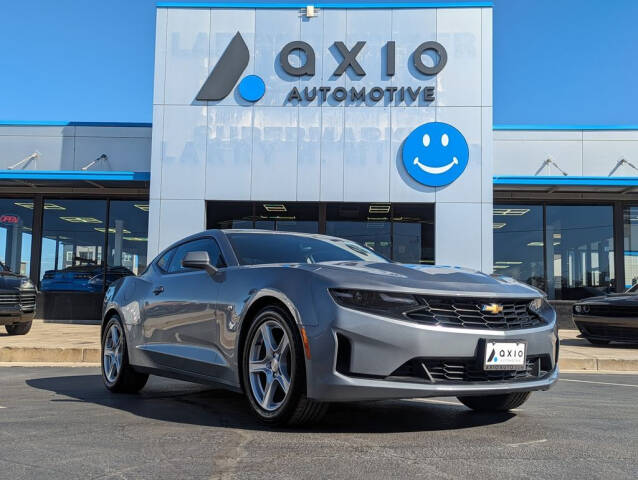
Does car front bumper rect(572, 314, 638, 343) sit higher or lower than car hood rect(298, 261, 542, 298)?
lower

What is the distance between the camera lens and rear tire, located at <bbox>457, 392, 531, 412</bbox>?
15.8ft

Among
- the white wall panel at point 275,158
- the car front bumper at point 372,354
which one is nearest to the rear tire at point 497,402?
the car front bumper at point 372,354

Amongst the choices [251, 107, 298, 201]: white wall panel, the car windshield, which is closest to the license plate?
the car windshield

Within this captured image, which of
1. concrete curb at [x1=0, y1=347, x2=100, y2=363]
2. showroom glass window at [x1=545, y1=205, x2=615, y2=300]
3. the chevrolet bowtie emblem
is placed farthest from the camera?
showroom glass window at [x1=545, y1=205, x2=615, y2=300]

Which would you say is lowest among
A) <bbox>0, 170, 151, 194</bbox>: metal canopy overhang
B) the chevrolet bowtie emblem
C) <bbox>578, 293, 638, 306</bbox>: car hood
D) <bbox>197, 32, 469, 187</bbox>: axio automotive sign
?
<bbox>578, 293, 638, 306</bbox>: car hood

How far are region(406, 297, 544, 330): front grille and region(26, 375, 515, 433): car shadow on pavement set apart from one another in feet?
2.36

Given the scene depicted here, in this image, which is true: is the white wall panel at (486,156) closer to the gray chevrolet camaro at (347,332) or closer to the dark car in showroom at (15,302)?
the dark car in showroom at (15,302)

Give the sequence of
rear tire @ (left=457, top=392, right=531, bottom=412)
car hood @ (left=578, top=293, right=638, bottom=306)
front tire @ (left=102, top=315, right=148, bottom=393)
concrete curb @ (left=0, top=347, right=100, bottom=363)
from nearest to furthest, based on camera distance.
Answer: rear tire @ (left=457, top=392, right=531, bottom=412)
front tire @ (left=102, top=315, right=148, bottom=393)
concrete curb @ (left=0, top=347, right=100, bottom=363)
car hood @ (left=578, top=293, right=638, bottom=306)

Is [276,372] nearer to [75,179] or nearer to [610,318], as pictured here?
[610,318]

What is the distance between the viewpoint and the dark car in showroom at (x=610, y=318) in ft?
37.6

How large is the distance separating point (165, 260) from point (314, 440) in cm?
283

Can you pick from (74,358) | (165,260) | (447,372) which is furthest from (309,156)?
(447,372)

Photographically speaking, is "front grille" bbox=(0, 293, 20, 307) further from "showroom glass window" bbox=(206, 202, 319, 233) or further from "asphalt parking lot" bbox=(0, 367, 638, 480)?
"asphalt parking lot" bbox=(0, 367, 638, 480)

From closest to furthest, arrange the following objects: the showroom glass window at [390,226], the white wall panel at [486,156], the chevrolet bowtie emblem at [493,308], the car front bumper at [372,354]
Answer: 1. the car front bumper at [372,354]
2. the chevrolet bowtie emblem at [493,308]
3. the white wall panel at [486,156]
4. the showroom glass window at [390,226]
